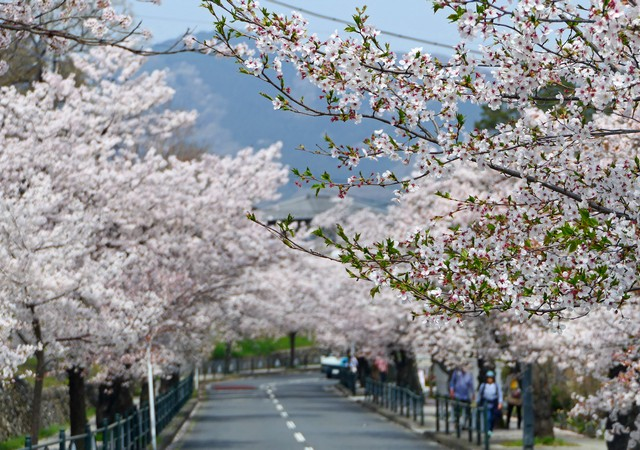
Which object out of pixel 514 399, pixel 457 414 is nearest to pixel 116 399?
pixel 457 414

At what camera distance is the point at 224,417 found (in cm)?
3850

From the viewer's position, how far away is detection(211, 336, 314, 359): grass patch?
94.3 meters

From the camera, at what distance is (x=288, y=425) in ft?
112

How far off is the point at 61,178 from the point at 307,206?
102 m

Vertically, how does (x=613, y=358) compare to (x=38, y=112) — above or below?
below

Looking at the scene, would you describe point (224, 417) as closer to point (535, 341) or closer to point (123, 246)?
point (123, 246)

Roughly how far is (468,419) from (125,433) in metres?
9.18

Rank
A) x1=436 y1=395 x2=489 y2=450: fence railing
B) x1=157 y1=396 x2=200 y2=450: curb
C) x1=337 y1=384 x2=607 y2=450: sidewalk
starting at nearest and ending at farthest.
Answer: x1=436 y1=395 x2=489 y2=450: fence railing < x1=337 y1=384 x2=607 y2=450: sidewalk < x1=157 y1=396 x2=200 y2=450: curb

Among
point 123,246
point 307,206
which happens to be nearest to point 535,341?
point 123,246

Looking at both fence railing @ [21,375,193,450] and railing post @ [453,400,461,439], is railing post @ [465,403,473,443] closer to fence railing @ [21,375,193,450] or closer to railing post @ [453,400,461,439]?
railing post @ [453,400,461,439]

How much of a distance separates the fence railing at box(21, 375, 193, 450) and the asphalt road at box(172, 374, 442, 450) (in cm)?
81

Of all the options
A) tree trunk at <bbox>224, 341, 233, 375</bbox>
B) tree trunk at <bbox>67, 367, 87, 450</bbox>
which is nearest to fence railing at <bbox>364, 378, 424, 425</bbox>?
tree trunk at <bbox>67, 367, 87, 450</bbox>

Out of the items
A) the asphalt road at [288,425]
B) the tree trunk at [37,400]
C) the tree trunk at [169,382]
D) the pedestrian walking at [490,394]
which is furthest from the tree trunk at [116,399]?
the tree trunk at [169,382]

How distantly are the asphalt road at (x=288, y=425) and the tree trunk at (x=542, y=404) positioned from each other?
227cm
